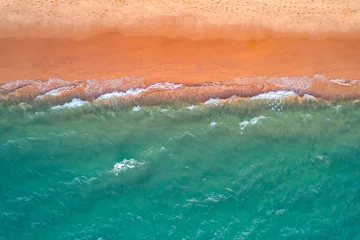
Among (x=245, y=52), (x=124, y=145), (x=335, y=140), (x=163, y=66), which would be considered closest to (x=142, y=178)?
(x=124, y=145)

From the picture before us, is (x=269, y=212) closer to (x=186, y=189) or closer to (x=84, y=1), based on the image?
(x=186, y=189)

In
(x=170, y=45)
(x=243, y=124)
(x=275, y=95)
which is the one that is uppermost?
(x=170, y=45)

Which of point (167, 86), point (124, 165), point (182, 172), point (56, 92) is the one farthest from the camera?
point (56, 92)

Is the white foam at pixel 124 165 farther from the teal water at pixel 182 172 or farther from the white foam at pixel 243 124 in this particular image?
the white foam at pixel 243 124

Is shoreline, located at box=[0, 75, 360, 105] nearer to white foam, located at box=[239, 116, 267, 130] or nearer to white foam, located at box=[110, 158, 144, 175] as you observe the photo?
white foam, located at box=[239, 116, 267, 130]

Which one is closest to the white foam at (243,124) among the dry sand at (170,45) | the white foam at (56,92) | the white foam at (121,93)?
the dry sand at (170,45)

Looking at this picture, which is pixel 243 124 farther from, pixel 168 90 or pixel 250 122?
pixel 168 90

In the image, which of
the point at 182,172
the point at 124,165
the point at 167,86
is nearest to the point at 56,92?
the point at 124,165
